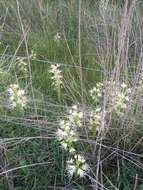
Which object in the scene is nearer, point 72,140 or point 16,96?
point 72,140

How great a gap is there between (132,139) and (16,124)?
721 mm

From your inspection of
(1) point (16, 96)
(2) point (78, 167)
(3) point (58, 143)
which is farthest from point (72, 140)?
(1) point (16, 96)

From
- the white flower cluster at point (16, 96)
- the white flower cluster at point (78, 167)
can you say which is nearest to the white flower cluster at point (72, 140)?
the white flower cluster at point (78, 167)

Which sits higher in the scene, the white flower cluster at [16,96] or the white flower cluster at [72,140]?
the white flower cluster at [16,96]

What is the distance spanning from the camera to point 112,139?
253cm

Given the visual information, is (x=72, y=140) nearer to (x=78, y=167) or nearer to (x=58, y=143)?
(x=78, y=167)

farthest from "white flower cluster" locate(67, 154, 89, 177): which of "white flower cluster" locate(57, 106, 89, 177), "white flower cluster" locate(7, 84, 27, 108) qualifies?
"white flower cluster" locate(7, 84, 27, 108)

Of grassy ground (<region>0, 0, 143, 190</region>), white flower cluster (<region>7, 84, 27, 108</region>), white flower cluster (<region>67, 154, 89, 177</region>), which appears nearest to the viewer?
white flower cluster (<region>67, 154, 89, 177</region>)

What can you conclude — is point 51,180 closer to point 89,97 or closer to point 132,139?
point 132,139

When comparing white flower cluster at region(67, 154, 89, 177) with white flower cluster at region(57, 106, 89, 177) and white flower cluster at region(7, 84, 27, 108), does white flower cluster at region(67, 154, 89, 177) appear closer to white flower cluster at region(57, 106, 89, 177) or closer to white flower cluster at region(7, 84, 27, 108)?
white flower cluster at region(57, 106, 89, 177)

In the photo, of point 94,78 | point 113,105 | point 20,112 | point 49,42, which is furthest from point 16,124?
point 49,42

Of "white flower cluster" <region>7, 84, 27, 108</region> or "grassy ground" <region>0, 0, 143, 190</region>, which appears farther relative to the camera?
"white flower cluster" <region>7, 84, 27, 108</region>

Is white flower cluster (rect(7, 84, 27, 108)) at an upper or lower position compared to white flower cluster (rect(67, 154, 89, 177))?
upper

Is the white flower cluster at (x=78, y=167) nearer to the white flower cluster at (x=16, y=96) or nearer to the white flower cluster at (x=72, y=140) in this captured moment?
the white flower cluster at (x=72, y=140)
